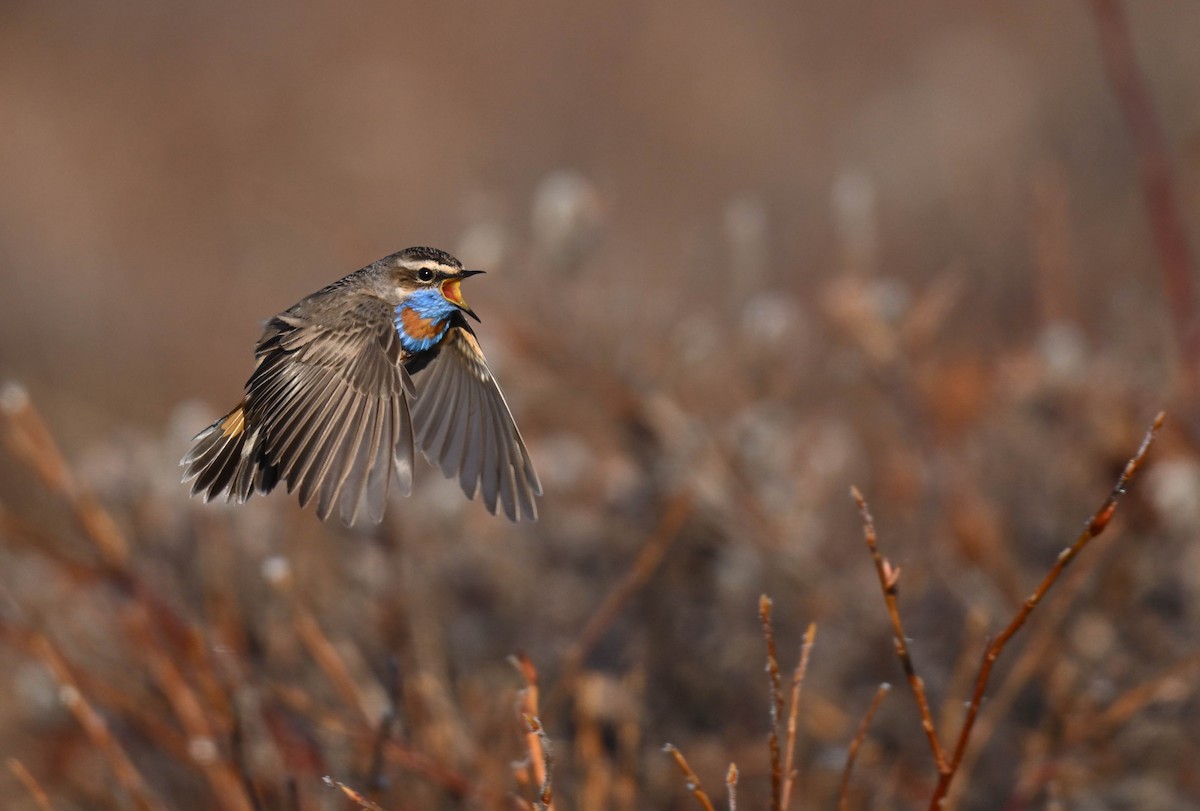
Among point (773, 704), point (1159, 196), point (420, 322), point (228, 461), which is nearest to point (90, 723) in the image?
point (228, 461)

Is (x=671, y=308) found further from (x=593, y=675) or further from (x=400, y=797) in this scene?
(x=400, y=797)

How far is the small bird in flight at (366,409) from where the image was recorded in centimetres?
160

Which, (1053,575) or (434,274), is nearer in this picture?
(1053,575)

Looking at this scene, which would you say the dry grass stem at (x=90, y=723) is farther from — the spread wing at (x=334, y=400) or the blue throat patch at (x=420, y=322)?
the blue throat patch at (x=420, y=322)

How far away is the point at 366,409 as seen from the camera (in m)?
1.68

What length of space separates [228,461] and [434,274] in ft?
1.46

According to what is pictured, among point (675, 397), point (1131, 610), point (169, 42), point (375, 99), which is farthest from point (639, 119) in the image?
point (1131, 610)

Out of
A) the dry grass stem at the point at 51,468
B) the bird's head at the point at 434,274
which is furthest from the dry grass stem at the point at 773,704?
the dry grass stem at the point at 51,468

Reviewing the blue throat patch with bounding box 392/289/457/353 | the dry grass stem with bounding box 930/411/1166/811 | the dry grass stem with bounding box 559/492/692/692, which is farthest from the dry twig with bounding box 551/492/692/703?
the dry grass stem with bounding box 930/411/1166/811

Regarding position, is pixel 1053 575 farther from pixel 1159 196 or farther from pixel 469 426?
pixel 1159 196

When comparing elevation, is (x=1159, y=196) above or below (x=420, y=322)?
above

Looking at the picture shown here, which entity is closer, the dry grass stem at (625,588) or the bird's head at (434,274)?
the bird's head at (434,274)

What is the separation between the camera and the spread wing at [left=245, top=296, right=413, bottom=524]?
1.58 meters

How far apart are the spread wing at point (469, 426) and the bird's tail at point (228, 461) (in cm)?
22
